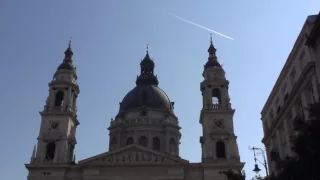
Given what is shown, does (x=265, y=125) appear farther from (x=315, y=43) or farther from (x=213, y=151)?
(x=213, y=151)

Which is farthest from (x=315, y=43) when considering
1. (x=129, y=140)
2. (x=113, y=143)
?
(x=113, y=143)

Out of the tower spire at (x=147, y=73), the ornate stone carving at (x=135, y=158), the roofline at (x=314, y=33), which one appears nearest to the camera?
the roofline at (x=314, y=33)

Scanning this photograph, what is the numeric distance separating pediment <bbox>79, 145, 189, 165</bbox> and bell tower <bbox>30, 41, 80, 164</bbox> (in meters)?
3.49

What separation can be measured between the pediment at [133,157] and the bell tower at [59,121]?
349cm

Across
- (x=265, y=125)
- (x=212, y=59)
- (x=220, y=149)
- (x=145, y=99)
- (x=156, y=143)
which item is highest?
(x=212, y=59)

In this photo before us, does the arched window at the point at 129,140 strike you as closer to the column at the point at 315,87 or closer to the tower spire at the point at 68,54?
the tower spire at the point at 68,54

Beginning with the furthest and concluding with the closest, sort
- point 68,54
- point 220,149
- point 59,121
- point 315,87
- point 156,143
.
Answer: point 156,143
point 68,54
point 59,121
point 220,149
point 315,87

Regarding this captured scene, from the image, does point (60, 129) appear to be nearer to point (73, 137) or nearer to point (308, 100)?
point (73, 137)

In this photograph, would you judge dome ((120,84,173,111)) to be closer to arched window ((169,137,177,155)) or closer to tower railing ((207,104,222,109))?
arched window ((169,137,177,155))

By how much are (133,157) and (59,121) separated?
9.87m

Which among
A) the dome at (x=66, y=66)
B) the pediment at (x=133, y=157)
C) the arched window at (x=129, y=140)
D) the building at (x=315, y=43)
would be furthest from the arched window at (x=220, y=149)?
the building at (x=315, y=43)

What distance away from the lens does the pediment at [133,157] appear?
49031mm

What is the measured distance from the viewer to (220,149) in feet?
165

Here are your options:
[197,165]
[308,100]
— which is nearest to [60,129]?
[197,165]
